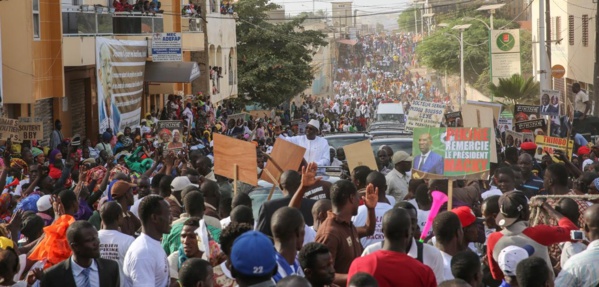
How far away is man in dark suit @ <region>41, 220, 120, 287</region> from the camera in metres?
7.38

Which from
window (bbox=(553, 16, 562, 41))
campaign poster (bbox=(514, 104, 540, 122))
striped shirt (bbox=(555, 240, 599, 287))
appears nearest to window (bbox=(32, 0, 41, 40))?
campaign poster (bbox=(514, 104, 540, 122))

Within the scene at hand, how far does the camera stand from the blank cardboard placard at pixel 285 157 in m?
12.9

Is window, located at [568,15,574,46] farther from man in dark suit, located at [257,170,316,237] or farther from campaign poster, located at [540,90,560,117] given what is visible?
man in dark suit, located at [257,170,316,237]

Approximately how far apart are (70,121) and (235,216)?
19.6m

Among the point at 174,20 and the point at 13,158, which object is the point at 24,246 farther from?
the point at 174,20

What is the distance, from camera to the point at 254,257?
6266 millimetres

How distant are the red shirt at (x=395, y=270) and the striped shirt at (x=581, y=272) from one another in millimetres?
886

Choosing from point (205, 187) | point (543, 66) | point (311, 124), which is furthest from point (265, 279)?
point (543, 66)

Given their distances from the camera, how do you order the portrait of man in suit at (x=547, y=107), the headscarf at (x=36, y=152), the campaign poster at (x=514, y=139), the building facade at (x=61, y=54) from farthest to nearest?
the portrait of man in suit at (x=547, y=107) < the building facade at (x=61, y=54) < the campaign poster at (x=514, y=139) < the headscarf at (x=36, y=152)

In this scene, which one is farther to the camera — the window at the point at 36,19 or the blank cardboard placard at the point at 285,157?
the window at the point at 36,19

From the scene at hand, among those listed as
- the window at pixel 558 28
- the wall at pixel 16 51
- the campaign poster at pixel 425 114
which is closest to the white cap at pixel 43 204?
the campaign poster at pixel 425 114

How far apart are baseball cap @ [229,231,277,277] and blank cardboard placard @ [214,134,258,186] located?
5801mm

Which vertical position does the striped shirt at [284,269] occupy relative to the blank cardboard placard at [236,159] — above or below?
below

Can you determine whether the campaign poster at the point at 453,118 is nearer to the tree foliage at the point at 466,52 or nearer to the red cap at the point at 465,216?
the red cap at the point at 465,216
